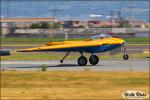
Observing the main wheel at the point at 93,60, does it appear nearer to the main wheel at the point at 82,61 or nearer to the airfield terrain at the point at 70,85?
the main wheel at the point at 82,61

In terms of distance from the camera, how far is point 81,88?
21828mm

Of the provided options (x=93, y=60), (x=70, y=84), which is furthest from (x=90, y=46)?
(x=70, y=84)

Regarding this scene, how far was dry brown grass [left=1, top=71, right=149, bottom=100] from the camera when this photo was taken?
1984cm

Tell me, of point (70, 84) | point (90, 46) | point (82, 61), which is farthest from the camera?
point (90, 46)

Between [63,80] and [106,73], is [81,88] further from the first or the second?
[106,73]

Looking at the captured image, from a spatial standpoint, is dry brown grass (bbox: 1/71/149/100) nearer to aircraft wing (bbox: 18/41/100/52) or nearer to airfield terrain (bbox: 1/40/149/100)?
airfield terrain (bbox: 1/40/149/100)

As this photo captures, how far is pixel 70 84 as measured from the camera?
23094 mm

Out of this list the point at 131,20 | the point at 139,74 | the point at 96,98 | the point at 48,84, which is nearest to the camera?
the point at 96,98

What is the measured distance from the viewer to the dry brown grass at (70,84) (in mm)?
19844

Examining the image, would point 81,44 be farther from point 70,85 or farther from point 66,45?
point 70,85

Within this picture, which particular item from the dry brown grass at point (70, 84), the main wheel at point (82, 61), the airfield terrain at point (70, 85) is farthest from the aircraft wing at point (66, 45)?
the dry brown grass at point (70, 84)

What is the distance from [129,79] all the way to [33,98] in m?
6.61

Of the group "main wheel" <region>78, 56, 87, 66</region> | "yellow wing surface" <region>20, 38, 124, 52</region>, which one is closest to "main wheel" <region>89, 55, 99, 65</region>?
"main wheel" <region>78, 56, 87, 66</region>

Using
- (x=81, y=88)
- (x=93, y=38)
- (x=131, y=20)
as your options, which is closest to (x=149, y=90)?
(x=81, y=88)
